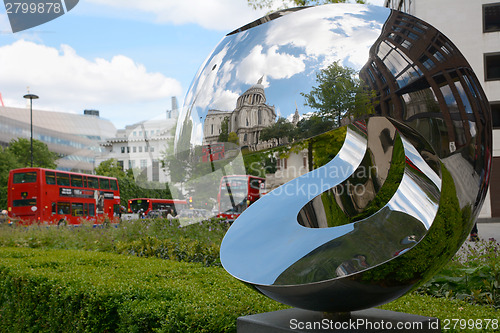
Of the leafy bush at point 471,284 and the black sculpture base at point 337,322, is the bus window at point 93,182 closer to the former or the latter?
the leafy bush at point 471,284

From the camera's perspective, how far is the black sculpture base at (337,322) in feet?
8.48

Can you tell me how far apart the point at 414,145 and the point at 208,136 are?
4.32 feet

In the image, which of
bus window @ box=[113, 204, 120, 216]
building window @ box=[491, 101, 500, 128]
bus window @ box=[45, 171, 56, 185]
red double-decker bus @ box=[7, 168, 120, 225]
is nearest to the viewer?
red double-decker bus @ box=[7, 168, 120, 225]

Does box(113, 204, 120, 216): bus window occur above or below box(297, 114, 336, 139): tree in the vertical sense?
below

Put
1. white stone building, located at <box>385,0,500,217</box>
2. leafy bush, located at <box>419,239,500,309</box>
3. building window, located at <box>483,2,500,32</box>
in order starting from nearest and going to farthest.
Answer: leafy bush, located at <box>419,239,500,309</box>
white stone building, located at <box>385,0,500,217</box>
building window, located at <box>483,2,500,32</box>

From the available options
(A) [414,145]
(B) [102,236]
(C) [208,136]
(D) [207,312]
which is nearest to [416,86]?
(A) [414,145]

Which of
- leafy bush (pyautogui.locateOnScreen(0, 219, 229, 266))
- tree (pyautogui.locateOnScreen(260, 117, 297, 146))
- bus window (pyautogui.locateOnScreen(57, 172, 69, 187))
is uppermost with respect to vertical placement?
tree (pyautogui.locateOnScreen(260, 117, 297, 146))

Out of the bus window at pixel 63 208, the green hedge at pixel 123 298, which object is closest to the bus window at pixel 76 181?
the bus window at pixel 63 208

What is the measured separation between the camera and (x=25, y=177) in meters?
22.6

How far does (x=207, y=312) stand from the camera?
128 inches

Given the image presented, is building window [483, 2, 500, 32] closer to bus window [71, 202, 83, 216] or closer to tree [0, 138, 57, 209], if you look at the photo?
bus window [71, 202, 83, 216]

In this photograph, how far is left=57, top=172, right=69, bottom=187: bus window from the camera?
23.7 metres

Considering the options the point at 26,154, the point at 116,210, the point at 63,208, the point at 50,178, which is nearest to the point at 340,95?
the point at 50,178

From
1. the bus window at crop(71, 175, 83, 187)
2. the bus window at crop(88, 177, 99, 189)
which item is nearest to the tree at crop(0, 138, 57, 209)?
the bus window at crop(88, 177, 99, 189)
